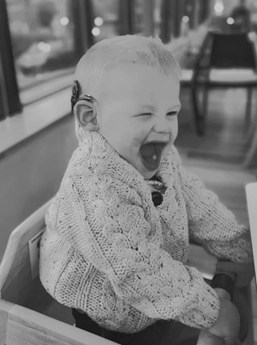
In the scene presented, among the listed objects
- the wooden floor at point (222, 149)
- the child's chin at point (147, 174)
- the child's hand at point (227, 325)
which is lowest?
the wooden floor at point (222, 149)

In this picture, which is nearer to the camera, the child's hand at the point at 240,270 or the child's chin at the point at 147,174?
the child's chin at the point at 147,174

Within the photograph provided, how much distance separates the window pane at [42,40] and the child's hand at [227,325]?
154 cm

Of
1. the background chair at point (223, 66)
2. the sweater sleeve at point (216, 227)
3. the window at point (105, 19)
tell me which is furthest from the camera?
the background chair at point (223, 66)

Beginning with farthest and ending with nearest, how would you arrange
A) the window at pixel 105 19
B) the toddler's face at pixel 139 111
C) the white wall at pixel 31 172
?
the window at pixel 105 19 → the white wall at pixel 31 172 → the toddler's face at pixel 139 111

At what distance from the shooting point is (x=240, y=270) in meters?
0.94

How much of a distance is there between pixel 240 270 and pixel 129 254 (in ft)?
1.22

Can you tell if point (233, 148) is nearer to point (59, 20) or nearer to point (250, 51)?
point (250, 51)

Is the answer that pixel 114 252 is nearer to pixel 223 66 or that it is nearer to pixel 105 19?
pixel 105 19

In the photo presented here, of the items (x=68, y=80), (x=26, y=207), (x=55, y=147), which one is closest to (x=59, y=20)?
(x=68, y=80)

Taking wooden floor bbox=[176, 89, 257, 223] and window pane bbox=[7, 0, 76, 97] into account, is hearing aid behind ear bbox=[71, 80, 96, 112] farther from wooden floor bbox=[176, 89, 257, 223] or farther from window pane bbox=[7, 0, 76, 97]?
wooden floor bbox=[176, 89, 257, 223]

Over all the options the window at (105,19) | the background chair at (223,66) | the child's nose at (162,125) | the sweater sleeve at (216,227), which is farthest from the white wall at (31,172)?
the background chair at (223,66)

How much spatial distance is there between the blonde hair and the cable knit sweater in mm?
99

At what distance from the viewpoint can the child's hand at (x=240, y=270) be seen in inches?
36.9

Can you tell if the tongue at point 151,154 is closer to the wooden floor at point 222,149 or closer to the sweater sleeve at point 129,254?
the sweater sleeve at point 129,254
